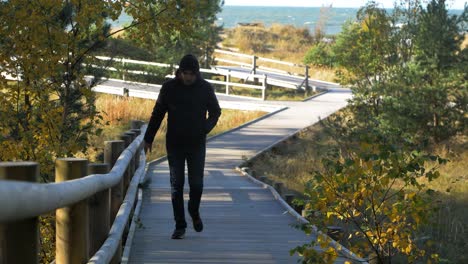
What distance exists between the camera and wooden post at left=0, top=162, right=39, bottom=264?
3254 millimetres

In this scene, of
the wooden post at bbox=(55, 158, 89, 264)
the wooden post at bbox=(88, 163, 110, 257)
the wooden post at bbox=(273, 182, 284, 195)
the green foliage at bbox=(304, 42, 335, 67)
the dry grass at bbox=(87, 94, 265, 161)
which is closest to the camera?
the wooden post at bbox=(55, 158, 89, 264)

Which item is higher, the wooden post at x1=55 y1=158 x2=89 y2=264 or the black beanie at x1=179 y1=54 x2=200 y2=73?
the black beanie at x1=179 y1=54 x2=200 y2=73

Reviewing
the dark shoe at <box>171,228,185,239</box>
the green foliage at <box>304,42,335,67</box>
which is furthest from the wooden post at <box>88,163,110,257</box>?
the green foliage at <box>304,42,335,67</box>

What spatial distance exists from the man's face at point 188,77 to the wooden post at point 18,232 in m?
5.23

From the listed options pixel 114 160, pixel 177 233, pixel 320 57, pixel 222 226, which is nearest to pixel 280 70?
pixel 320 57

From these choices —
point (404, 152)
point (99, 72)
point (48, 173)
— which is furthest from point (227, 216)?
point (99, 72)

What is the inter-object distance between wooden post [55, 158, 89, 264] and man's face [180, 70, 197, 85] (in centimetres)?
388

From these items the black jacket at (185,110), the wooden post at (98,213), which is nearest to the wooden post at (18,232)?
the wooden post at (98,213)

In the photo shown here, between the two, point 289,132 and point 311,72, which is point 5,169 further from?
point 311,72

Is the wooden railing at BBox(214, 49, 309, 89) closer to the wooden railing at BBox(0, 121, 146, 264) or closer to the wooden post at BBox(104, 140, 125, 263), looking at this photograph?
the wooden post at BBox(104, 140, 125, 263)

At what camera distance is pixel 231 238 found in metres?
9.45

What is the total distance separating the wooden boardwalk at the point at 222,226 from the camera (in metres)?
8.34

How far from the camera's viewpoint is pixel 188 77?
8.55 meters

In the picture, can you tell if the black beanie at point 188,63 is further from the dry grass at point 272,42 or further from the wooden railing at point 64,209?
the dry grass at point 272,42
